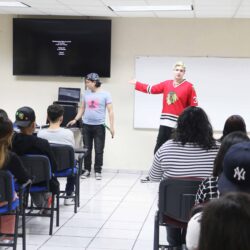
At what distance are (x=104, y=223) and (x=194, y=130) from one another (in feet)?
6.00

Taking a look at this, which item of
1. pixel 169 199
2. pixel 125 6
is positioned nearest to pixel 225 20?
pixel 125 6

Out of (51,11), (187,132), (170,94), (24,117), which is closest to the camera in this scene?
(187,132)

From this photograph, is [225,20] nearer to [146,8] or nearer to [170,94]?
[146,8]

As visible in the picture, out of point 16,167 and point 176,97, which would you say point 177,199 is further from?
point 176,97

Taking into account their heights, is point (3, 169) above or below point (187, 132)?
below

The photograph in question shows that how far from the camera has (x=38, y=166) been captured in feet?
13.6

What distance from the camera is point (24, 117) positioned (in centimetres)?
428

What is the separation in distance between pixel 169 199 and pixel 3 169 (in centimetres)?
128

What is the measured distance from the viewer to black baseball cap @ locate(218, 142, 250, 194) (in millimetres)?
1849

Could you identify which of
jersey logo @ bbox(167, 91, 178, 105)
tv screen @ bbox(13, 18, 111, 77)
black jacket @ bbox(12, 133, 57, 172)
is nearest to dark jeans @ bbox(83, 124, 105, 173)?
tv screen @ bbox(13, 18, 111, 77)

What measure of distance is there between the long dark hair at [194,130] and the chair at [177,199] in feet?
1.11

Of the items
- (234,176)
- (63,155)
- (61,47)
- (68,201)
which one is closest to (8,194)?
(63,155)

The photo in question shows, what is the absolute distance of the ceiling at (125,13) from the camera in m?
6.22

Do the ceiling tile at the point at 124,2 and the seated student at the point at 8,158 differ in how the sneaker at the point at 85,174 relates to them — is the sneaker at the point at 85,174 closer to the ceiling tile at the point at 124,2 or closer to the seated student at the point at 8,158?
the ceiling tile at the point at 124,2
